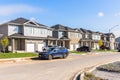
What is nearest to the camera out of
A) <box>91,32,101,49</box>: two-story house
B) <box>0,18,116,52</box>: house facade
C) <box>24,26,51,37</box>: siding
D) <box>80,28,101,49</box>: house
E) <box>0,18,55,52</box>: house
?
<box>0,18,55,52</box>: house

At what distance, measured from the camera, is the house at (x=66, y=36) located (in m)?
71.1

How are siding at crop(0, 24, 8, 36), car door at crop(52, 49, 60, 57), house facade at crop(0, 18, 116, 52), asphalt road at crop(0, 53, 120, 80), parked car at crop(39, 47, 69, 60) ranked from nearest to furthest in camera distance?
asphalt road at crop(0, 53, 120, 80) → parked car at crop(39, 47, 69, 60) → car door at crop(52, 49, 60, 57) → siding at crop(0, 24, 8, 36) → house facade at crop(0, 18, 116, 52)

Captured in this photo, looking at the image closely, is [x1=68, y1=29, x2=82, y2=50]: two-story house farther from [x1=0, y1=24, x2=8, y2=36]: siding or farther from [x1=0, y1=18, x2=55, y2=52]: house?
[x1=0, y1=24, x2=8, y2=36]: siding

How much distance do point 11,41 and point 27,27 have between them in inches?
222

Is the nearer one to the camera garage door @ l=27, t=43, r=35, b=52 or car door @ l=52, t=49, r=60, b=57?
car door @ l=52, t=49, r=60, b=57

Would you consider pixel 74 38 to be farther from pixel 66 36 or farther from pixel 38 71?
pixel 38 71

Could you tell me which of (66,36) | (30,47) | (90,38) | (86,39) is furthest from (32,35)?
(90,38)

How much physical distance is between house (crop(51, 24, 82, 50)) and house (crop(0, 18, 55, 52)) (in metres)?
10.9

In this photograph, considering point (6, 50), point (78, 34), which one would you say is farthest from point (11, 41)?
point (78, 34)

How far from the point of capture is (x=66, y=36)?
243 ft

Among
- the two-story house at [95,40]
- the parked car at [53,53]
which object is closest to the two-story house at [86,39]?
the two-story house at [95,40]

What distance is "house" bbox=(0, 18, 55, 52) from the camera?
51.5 meters

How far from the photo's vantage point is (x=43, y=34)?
60.5 metres

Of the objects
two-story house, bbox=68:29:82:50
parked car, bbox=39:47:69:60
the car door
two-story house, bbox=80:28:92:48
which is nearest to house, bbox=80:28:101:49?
two-story house, bbox=80:28:92:48
